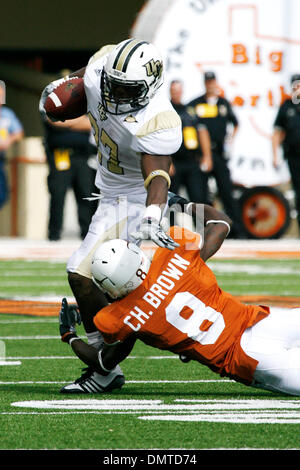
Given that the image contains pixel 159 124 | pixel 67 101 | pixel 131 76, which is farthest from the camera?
pixel 67 101

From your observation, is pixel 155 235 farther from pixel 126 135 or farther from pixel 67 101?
pixel 67 101

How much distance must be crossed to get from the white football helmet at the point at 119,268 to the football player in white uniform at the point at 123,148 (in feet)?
0.70

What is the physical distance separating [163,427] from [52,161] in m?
9.23

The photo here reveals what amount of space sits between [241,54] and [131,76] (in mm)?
11290

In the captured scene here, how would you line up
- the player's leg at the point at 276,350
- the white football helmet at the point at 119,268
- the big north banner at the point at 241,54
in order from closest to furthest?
1. the white football helmet at the point at 119,268
2. the player's leg at the point at 276,350
3. the big north banner at the point at 241,54

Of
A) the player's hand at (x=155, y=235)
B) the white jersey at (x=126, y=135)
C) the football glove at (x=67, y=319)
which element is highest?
the white jersey at (x=126, y=135)

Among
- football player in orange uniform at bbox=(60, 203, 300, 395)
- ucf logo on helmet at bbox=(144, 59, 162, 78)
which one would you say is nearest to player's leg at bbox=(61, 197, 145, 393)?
football player in orange uniform at bbox=(60, 203, 300, 395)

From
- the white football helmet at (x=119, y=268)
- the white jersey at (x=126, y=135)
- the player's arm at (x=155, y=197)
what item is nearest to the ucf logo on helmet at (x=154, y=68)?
the white jersey at (x=126, y=135)

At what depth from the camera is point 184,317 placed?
495cm

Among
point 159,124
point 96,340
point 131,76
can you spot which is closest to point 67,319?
point 96,340

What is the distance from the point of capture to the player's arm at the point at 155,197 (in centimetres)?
489

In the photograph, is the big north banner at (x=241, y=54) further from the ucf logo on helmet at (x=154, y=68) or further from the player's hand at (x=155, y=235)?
the player's hand at (x=155, y=235)

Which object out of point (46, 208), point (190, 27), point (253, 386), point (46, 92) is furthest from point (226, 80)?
point (253, 386)

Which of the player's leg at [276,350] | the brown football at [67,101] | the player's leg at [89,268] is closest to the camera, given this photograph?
the player's leg at [276,350]
